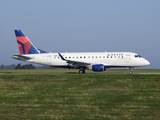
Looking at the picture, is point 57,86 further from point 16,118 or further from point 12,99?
point 16,118

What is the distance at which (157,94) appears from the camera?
2097 cm

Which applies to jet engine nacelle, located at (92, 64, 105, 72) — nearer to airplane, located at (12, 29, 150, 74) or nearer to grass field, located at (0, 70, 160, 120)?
airplane, located at (12, 29, 150, 74)

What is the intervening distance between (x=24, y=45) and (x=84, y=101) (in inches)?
1380

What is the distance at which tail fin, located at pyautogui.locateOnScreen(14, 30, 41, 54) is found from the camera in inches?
2057

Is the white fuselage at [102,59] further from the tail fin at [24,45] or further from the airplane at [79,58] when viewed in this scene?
the tail fin at [24,45]

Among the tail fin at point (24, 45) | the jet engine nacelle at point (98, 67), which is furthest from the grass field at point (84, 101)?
the tail fin at point (24, 45)

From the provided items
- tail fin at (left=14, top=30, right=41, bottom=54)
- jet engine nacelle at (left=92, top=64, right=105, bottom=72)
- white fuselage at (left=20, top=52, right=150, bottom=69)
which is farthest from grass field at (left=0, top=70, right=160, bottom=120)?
tail fin at (left=14, top=30, right=41, bottom=54)

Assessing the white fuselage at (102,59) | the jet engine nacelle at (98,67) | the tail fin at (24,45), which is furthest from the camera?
the tail fin at (24,45)

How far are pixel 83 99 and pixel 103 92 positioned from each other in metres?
2.83

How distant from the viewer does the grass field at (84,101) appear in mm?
15305

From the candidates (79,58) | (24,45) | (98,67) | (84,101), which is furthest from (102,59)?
(84,101)

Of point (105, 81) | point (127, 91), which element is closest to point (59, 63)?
point (105, 81)

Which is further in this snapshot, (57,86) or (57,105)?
(57,86)

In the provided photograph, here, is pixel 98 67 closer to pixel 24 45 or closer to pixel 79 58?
pixel 79 58
